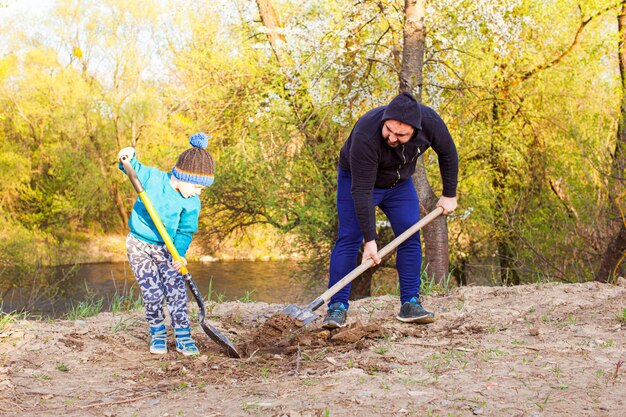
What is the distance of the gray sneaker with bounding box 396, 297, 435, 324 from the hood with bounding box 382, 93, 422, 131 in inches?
54.2

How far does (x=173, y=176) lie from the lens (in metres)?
4.02

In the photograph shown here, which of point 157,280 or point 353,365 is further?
point 157,280

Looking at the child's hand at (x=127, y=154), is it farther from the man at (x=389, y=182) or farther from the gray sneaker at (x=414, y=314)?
the gray sneaker at (x=414, y=314)

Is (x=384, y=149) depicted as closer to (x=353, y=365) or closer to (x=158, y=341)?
(x=353, y=365)

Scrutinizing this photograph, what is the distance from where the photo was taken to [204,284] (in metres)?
18.8

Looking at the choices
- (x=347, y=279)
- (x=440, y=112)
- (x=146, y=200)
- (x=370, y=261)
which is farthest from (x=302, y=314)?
(x=440, y=112)

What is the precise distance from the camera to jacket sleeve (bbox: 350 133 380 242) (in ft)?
13.1

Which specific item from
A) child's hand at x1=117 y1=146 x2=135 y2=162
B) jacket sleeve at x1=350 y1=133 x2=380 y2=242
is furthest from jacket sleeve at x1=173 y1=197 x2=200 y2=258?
jacket sleeve at x1=350 y1=133 x2=380 y2=242

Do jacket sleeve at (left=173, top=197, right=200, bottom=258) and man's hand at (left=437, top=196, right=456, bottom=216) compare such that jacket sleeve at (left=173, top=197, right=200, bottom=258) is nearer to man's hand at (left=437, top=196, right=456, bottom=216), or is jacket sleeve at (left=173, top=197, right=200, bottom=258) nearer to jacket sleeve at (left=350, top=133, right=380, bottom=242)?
jacket sleeve at (left=350, top=133, right=380, bottom=242)

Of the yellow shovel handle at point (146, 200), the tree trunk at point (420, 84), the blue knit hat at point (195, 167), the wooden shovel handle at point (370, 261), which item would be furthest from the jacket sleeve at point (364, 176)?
the tree trunk at point (420, 84)

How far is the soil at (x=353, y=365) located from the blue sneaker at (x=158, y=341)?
8 cm

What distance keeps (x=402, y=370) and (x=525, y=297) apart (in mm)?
2065

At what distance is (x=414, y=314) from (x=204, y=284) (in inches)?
582

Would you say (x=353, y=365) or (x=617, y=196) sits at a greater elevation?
(x=617, y=196)
